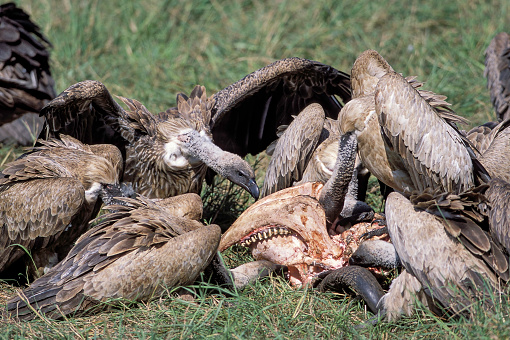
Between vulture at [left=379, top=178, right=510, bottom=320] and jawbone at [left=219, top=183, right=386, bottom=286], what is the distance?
65 cm

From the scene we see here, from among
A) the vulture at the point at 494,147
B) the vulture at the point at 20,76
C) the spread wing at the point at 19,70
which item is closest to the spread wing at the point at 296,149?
the vulture at the point at 494,147

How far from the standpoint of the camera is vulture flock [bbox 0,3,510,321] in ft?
12.1

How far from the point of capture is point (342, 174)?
443 cm

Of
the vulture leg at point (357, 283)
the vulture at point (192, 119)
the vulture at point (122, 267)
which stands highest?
the vulture at point (192, 119)

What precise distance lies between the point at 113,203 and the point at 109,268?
0.80 metres

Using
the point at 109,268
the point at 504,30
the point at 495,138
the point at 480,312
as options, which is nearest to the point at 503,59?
the point at 504,30

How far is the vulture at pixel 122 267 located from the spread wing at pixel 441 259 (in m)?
1.10

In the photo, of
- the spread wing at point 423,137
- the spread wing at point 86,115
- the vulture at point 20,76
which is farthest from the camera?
the vulture at point 20,76

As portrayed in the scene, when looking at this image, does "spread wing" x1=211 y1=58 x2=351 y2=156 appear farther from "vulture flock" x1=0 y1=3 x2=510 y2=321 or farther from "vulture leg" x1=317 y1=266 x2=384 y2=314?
"vulture leg" x1=317 y1=266 x2=384 y2=314

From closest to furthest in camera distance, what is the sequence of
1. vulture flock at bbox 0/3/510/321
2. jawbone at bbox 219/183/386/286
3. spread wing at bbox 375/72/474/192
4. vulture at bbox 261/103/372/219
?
1. vulture flock at bbox 0/3/510/321
2. spread wing at bbox 375/72/474/192
3. jawbone at bbox 219/183/386/286
4. vulture at bbox 261/103/372/219

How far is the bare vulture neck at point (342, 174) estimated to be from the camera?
4.43 meters

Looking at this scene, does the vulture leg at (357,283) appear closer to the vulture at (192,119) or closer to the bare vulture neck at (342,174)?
the bare vulture neck at (342,174)

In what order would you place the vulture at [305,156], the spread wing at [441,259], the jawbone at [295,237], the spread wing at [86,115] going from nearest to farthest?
the spread wing at [441,259] < the jawbone at [295,237] < the spread wing at [86,115] < the vulture at [305,156]

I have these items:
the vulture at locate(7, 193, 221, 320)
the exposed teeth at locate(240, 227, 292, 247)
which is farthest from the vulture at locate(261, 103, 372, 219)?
the vulture at locate(7, 193, 221, 320)
